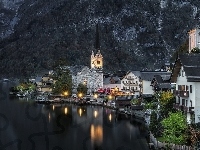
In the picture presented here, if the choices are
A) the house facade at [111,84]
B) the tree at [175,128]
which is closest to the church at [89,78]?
the house facade at [111,84]

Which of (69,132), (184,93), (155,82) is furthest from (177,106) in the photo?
(155,82)

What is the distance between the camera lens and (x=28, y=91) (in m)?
152

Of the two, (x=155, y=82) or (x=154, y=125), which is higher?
(x=155, y=82)

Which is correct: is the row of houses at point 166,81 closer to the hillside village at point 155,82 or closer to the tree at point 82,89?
the hillside village at point 155,82

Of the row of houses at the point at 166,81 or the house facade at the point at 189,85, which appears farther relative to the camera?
the row of houses at the point at 166,81

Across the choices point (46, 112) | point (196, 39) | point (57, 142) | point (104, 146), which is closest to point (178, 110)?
point (104, 146)

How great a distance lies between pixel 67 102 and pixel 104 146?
2652 inches

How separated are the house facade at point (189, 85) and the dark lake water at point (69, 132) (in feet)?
28.2

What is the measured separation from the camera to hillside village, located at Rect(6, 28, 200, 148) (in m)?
46.8

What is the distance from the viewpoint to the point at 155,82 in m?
82.9

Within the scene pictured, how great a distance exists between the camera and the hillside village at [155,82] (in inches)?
1844

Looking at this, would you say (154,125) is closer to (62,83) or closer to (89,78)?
(62,83)

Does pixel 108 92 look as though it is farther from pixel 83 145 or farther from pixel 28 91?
Result: pixel 83 145

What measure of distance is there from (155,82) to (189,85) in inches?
1390
